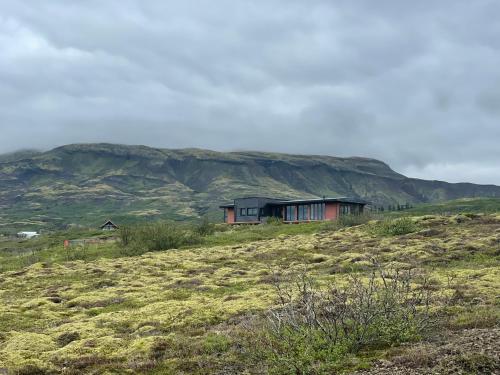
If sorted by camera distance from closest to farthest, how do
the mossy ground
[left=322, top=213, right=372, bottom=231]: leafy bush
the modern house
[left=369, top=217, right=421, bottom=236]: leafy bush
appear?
1. the mossy ground
2. [left=369, top=217, right=421, bottom=236]: leafy bush
3. [left=322, top=213, right=372, bottom=231]: leafy bush
4. the modern house

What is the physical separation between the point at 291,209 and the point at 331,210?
37.4 feet

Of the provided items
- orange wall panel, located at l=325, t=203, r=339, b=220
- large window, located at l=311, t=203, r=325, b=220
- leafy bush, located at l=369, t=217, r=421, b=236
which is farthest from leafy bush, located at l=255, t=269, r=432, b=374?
large window, located at l=311, t=203, r=325, b=220

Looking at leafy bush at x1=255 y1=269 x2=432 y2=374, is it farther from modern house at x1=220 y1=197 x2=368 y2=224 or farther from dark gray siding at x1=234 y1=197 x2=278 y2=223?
dark gray siding at x1=234 y1=197 x2=278 y2=223

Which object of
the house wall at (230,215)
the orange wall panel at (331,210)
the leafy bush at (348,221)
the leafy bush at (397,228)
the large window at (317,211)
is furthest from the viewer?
the house wall at (230,215)

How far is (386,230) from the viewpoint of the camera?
46.3 m

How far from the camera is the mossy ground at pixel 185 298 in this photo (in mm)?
13367

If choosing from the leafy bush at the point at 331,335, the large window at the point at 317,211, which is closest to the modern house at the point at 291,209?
the large window at the point at 317,211

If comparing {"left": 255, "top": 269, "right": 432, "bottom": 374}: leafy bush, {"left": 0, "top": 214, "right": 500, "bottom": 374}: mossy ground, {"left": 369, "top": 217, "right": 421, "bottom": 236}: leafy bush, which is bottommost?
{"left": 0, "top": 214, "right": 500, "bottom": 374}: mossy ground

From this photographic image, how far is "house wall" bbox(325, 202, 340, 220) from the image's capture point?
282 ft

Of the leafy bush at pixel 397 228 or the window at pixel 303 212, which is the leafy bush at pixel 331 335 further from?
the window at pixel 303 212

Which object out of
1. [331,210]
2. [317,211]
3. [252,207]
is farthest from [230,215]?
[331,210]

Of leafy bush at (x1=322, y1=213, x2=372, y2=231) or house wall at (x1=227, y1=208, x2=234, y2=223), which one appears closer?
leafy bush at (x1=322, y1=213, x2=372, y2=231)

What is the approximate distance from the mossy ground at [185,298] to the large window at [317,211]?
1702 inches

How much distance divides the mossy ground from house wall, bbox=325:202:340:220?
41.7m
